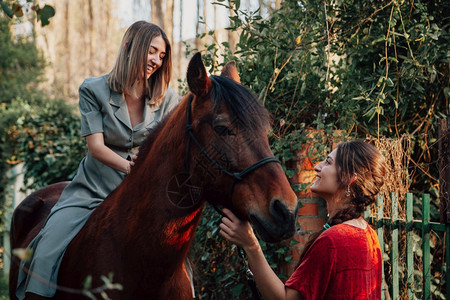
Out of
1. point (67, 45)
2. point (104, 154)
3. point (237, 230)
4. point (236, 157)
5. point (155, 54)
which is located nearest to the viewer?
point (236, 157)

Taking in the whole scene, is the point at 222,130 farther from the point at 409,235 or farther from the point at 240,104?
the point at 409,235

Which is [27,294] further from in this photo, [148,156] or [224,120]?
[224,120]

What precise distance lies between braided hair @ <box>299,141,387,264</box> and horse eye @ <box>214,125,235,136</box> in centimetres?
74

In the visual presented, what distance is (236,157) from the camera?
1917 mm

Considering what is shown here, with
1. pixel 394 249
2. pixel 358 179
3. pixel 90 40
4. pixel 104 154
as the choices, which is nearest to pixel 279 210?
pixel 358 179

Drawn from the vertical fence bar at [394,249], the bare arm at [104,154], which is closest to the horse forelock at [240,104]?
the bare arm at [104,154]

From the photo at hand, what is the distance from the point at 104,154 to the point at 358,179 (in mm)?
1452

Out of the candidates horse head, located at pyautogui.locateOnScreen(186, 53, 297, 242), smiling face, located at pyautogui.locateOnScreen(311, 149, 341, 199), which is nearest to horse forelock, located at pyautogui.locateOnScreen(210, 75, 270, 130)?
horse head, located at pyautogui.locateOnScreen(186, 53, 297, 242)

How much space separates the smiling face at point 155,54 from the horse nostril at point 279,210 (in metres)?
1.44

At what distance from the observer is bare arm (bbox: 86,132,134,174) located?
106 inches

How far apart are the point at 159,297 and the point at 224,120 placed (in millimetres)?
906

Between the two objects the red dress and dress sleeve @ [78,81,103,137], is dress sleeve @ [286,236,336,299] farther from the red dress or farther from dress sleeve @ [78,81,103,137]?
dress sleeve @ [78,81,103,137]

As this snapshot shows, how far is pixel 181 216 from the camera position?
2111 millimetres

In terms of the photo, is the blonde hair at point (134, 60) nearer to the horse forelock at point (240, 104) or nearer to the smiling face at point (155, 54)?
the smiling face at point (155, 54)
